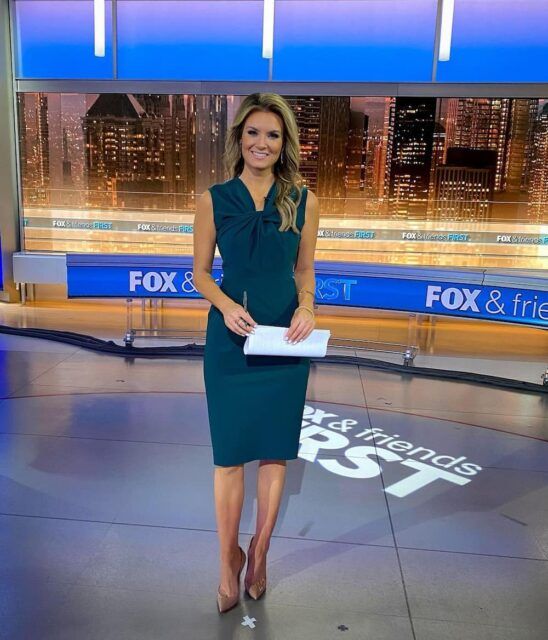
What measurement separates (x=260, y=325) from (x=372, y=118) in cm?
564

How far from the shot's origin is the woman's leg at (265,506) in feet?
6.55

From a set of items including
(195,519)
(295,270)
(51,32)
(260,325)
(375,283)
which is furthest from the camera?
(51,32)

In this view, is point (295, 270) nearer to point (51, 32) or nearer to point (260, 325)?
point (260, 325)

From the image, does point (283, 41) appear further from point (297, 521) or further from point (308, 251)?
point (297, 521)

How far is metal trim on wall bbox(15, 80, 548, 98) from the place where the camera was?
622 centimetres

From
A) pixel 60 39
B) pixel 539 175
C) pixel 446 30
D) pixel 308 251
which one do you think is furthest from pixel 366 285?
pixel 60 39

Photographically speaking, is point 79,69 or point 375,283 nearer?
point 375,283

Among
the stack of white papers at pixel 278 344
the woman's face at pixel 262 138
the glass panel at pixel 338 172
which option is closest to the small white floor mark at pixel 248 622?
the stack of white papers at pixel 278 344

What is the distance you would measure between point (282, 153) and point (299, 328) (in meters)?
0.56

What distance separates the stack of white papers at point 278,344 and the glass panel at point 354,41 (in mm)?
5451

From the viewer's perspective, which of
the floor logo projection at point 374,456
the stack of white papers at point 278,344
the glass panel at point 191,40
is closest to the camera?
the stack of white papers at point 278,344

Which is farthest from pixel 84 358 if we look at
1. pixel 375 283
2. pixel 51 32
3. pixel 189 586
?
pixel 51 32

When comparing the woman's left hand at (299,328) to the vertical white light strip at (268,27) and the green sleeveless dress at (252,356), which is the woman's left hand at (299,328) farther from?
the vertical white light strip at (268,27)

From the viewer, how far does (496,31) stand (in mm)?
6207
